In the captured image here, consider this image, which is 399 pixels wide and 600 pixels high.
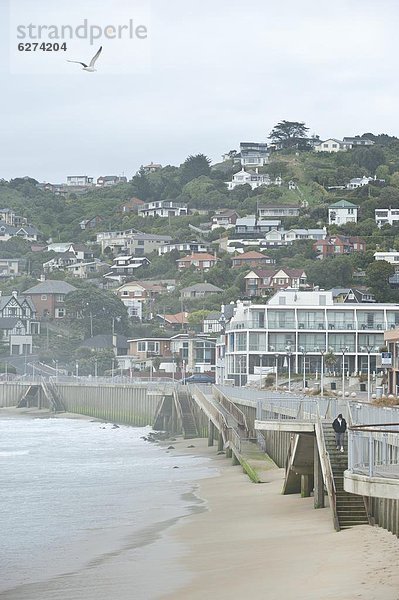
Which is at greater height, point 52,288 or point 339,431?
point 52,288

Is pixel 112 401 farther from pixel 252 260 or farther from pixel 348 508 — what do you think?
pixel 348 508

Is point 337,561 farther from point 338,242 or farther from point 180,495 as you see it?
point 338,242

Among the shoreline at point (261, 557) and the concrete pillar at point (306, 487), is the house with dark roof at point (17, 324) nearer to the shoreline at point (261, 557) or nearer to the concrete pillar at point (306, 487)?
the shoreline at point (261, 557)

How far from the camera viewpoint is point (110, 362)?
14288 centimetres

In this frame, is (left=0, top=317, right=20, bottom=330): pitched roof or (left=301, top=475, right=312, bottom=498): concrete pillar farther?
(left=0, top=317, right=20, bottom=330): pitched roof

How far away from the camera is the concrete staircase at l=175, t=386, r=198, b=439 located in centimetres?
7644

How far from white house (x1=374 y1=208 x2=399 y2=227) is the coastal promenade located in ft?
335

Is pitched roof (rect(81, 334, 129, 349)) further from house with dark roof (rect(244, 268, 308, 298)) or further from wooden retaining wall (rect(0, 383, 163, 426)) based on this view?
wooden retaining wall (rect(0, 383, 163, 426))

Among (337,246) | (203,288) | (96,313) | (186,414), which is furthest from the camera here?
(337,246)

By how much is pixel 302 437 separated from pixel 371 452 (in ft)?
44.2

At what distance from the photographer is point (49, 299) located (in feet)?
588

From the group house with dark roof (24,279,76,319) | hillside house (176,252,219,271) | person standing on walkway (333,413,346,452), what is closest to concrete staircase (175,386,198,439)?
person standing on walkway (333,413,346,452)

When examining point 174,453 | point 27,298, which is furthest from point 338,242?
point 174,453

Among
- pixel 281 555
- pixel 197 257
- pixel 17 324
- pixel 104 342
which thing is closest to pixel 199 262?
pixel 197 257
